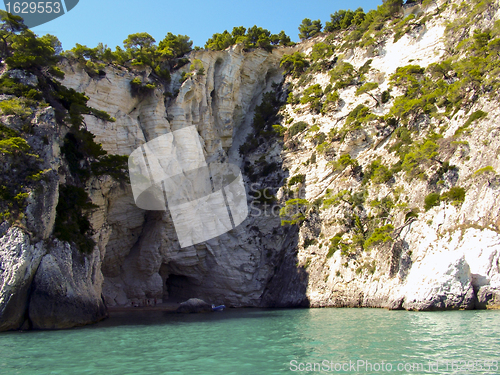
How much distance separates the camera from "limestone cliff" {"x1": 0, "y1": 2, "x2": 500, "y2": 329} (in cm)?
1903

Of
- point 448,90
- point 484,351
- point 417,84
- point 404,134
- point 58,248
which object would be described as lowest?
point 484,351

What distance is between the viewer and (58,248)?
18.5m

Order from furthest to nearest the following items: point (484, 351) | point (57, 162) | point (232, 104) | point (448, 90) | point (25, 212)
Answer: point (232, 104)
point (448, 90)
point (57, 162)
point (25, 212)
point (484, 351)

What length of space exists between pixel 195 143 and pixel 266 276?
13206mm

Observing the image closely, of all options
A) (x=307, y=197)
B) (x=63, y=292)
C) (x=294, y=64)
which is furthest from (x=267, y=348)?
(x=294, y=64)

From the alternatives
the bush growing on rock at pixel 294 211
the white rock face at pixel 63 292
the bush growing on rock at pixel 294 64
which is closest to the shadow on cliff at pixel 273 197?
the bush growing on rock at pixel 294 211

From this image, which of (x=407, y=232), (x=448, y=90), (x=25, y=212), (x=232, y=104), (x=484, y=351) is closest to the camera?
(x=484, y=351)

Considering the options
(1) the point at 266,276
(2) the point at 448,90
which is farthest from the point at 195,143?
(2) the point at 448,90

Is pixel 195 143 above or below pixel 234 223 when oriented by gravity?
above

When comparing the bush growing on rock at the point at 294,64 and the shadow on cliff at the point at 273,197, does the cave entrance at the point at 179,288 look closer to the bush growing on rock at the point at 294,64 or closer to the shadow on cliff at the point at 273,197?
the shadow on cliff at the point at 273,197

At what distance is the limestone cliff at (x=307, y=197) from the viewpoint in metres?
19.0

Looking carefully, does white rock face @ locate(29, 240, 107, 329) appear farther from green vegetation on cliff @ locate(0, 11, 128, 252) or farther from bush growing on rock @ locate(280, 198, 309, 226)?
bush growing on rock @ locate(280, 198, 309, 226)

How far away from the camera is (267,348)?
1141 centimetres

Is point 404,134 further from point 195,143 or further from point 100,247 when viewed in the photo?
point 100,247
